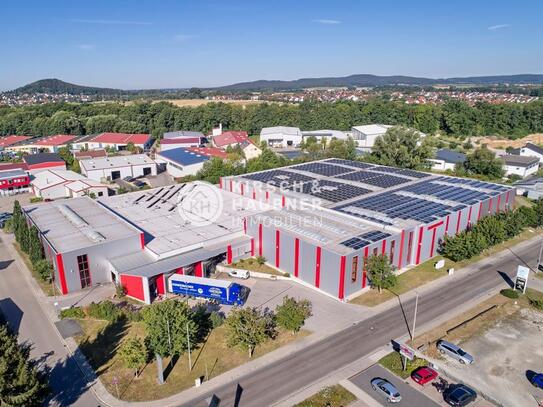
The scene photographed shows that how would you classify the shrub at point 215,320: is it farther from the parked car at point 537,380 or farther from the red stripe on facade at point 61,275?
the parked car at point 537,380

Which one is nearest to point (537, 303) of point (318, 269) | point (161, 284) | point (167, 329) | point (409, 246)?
point (409, 246)

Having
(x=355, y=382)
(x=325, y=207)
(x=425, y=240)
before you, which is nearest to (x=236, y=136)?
(x=325, y=207)

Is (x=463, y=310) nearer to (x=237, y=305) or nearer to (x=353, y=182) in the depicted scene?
(x=237, y=305)

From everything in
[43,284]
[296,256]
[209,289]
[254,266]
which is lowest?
[43,284]

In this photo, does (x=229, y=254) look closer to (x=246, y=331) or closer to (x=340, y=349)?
(x=246, y=331)

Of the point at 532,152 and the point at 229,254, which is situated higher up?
the point at 532,152

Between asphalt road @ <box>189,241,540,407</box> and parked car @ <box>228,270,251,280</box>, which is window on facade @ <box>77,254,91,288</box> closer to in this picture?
parked car @ <box>228,270,251,280</box>
